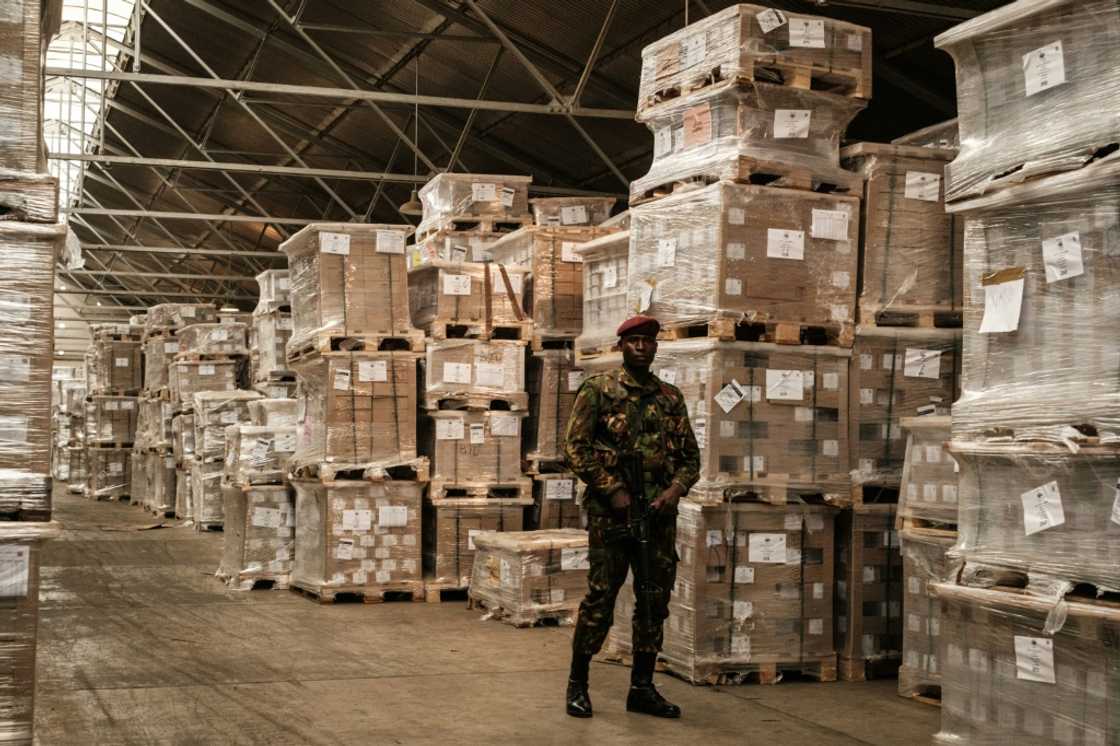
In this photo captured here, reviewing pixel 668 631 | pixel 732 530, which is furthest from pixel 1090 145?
pixel 668 631

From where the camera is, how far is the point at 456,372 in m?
9.90

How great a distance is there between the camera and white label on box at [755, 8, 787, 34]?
6879 mm

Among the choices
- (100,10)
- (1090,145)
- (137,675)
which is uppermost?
(100,10)

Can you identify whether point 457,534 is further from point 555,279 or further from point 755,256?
point 755,256

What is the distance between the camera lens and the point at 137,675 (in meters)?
6.96

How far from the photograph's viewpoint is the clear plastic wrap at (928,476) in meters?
6.39

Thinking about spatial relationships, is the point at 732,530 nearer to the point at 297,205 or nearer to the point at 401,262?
the point at 401,262

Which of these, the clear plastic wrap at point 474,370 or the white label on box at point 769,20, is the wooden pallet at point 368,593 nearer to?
the clear plastic wrap at point 474,370

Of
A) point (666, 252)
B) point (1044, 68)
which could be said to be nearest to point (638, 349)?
point (666, 252)

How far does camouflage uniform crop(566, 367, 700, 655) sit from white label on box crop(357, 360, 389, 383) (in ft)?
13.1

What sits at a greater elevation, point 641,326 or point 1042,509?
point 641,326

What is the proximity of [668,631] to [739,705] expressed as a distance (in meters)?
0.77

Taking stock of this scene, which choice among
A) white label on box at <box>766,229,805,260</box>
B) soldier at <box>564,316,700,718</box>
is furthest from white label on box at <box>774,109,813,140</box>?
soldier at <box>564,316,700,718</box>

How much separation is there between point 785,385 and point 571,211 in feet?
17.9
